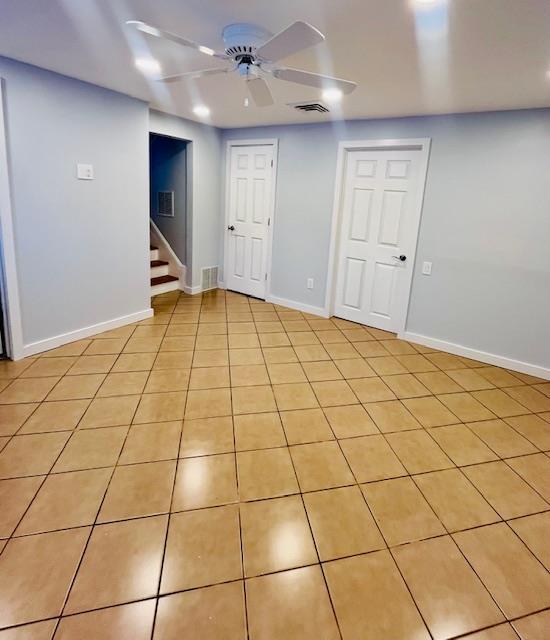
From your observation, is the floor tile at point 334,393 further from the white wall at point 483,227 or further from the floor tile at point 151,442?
the white wall at point 483,227

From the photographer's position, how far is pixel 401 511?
1832mm

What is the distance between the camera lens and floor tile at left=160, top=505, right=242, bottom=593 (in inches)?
57.2

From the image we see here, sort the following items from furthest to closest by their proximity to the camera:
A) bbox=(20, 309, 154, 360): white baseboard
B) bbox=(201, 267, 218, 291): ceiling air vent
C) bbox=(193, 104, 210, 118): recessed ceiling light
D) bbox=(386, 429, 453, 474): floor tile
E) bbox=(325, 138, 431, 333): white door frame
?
bbox=(201, 267, 218, 291): ceiling air vent → bbox=(193, 104, 210, 118): recessed ceiling light → bbox=(325, 138, 431, 333): white door frame → bbox=(20, 309, 154, 360): white baseboard → bbox=(386, 429, 453, 474): floor tile

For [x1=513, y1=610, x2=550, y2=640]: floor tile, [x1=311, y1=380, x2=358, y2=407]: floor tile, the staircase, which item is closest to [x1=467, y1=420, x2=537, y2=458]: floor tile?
[x1=311, y1=380, x2=358, y2=407]: floor tile

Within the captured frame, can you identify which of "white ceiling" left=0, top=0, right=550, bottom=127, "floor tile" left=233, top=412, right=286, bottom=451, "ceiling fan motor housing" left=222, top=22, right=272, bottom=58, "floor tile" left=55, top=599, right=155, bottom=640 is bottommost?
"floor tile" left=55, top=599, right=155, bottom=640

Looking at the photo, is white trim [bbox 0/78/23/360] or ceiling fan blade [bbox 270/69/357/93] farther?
white trim [bbox 0/78/23/360]

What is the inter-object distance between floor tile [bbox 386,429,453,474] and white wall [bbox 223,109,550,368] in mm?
1645

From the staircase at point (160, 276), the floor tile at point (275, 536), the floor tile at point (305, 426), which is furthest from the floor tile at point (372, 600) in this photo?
the staircase at point (160, 276)

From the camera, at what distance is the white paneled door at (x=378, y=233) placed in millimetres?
3836

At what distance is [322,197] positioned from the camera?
14.2 feet

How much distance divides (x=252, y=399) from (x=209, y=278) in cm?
307

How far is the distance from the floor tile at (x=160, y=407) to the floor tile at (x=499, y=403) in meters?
2.28

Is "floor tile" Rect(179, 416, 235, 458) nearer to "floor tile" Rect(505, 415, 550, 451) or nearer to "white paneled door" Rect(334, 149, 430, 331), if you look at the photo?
"floor tile" Rect(505, 415, 550, 451)

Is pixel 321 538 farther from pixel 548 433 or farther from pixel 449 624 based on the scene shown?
pixel 548 433
